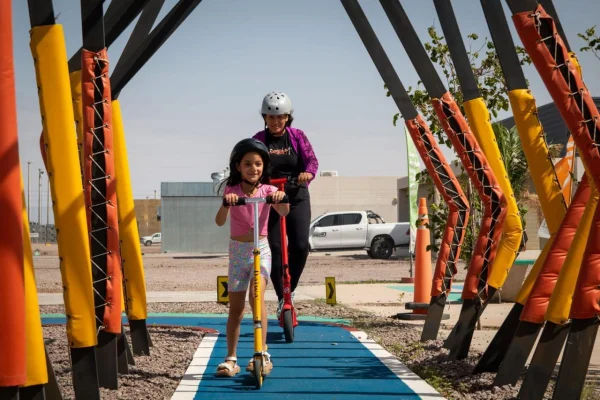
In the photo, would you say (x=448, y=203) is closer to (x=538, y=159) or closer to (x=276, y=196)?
(x=276, y=196)

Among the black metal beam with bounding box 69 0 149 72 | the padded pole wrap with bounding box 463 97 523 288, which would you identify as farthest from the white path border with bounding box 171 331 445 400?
the black metal beam with bounding box 69 0 149 72

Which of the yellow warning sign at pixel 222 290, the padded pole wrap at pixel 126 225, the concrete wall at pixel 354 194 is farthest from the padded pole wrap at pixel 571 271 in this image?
the concrete wall at pixel 354 194

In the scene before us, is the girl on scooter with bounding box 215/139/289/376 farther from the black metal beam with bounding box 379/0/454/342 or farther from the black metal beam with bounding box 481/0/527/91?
the black metal beam with bounding box 481/0/527/91

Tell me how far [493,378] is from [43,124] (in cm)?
330

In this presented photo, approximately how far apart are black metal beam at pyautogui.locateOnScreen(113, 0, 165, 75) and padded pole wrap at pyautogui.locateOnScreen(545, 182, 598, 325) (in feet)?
13.8

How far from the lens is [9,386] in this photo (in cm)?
384

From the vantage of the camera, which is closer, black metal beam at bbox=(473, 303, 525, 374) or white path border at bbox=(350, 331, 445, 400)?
white path border at bbox=(350, 331, 445, 400)

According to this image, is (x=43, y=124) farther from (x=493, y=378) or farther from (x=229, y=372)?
(x=493, y=378)

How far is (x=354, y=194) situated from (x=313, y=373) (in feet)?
229

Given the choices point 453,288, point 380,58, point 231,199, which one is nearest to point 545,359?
point 231,199

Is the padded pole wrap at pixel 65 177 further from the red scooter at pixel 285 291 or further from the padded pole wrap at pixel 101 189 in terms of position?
the red scooter at pixel 285 291

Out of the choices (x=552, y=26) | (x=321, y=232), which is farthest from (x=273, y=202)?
(x=321, y=232)

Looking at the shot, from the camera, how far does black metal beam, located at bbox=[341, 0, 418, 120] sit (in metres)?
8.31

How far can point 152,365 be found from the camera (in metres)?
7.06
